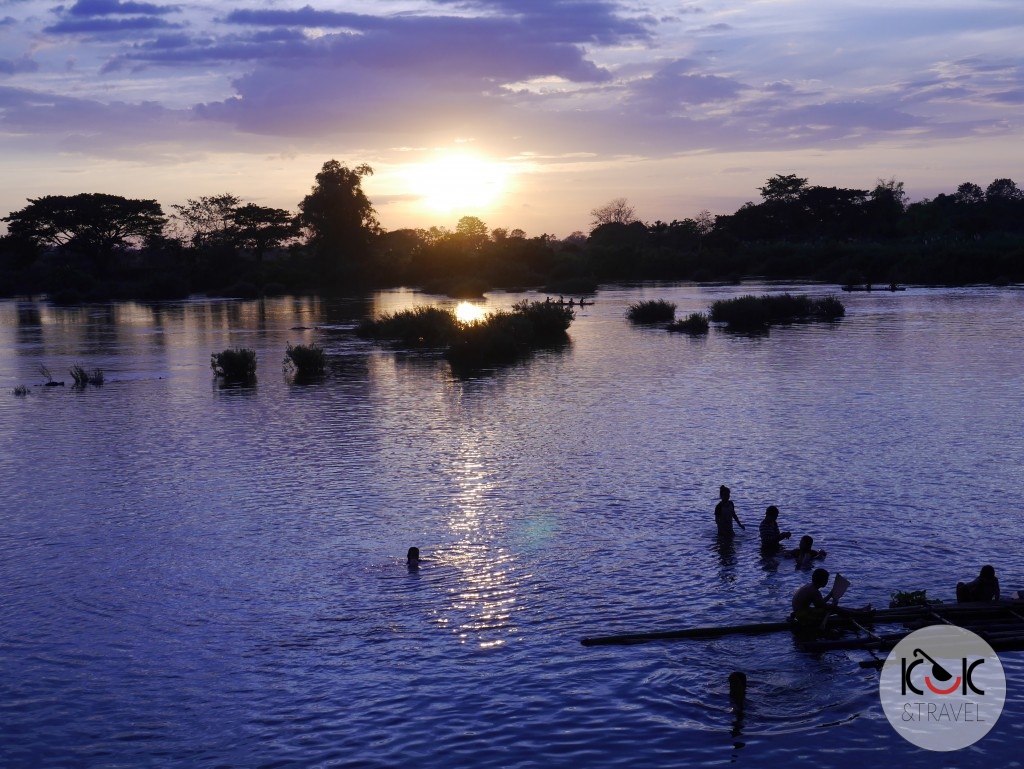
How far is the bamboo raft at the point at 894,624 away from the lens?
54.1ft

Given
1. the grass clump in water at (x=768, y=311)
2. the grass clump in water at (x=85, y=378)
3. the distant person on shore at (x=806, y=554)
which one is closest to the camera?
the distant person on shore at (x=806, y=554)

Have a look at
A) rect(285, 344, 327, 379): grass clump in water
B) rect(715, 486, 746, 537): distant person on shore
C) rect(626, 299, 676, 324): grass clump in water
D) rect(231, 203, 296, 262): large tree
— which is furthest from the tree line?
rect(715, 486, 746, 537): distant person on shore

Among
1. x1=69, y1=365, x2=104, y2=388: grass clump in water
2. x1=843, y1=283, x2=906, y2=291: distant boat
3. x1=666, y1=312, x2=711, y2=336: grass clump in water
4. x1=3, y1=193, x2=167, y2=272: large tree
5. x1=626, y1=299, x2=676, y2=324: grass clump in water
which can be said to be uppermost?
x1=3, y1=193, x2=167, y2=272: large tree

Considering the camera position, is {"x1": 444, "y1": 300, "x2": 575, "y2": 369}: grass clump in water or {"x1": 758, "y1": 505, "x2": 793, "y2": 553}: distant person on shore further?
{"x1": 444, "y1": 300, "x2": 575, "y2": 369}: grass clump in water

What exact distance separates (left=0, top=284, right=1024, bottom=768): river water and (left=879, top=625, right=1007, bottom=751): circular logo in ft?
1.00

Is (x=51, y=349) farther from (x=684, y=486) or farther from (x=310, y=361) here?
(x=684, y=486)

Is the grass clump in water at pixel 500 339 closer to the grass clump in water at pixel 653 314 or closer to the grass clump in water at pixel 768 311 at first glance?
the grass clump in water at pixel 653 314

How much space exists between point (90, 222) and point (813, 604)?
154 meters

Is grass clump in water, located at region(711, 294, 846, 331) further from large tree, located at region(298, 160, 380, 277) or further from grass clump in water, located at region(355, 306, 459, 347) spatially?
large tree, located at region(298, 160, 380, 277)

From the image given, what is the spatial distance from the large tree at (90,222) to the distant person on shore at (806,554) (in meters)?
149

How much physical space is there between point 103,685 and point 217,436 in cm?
2235

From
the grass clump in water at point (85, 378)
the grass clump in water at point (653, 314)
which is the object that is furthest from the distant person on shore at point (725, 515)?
the grass clump in water at point (653, 314)

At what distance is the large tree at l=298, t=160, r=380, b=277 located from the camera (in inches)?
6683

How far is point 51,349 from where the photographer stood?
73.6 metres
